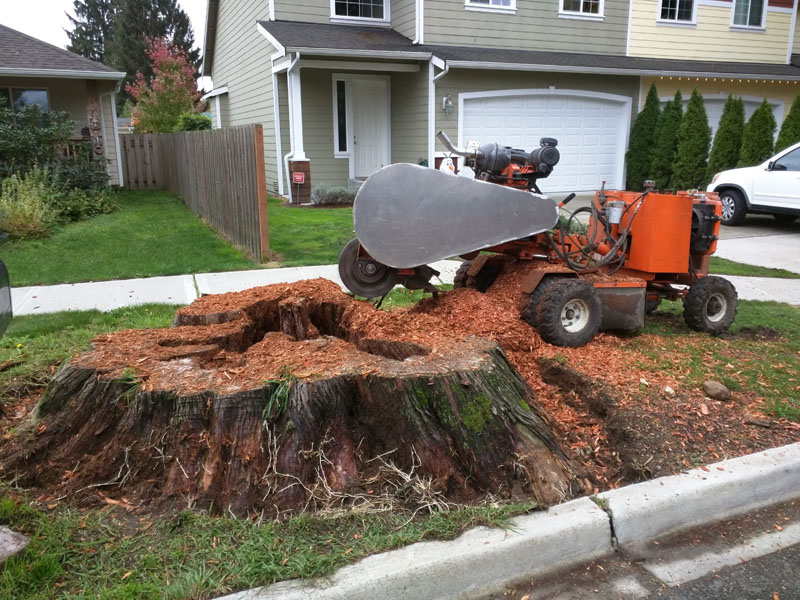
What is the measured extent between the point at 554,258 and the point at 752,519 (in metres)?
2.28

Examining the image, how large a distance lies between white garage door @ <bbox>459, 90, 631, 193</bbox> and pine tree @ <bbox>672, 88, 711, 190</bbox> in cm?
184

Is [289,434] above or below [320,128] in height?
below

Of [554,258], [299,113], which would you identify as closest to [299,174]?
[299,113]

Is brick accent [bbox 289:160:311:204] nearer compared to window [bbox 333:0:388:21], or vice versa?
brick accent [bbox 289:160:311:204]

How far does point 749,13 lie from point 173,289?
58.4ft

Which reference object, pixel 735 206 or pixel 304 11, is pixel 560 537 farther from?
pixel 304 11

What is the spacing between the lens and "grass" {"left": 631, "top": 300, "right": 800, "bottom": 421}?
431 cm

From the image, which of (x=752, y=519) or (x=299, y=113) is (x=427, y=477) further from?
(x=299, y=113)

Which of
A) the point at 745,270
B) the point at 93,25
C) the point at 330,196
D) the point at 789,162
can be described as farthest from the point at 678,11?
the point at 93,25

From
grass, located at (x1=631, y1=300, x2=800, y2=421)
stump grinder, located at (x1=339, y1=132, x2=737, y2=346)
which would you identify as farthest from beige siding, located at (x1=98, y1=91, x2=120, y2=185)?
grass, located at (x1=631, y1=300, x2=800, y2=421)

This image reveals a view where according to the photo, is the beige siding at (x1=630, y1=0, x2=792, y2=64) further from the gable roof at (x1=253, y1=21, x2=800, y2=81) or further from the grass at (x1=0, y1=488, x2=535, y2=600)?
the grass at (x1=0, y1=488, x2=535, y2=600)

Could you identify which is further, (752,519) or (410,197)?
(410,197)

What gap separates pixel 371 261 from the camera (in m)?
4.32

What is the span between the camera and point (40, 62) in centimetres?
1526
